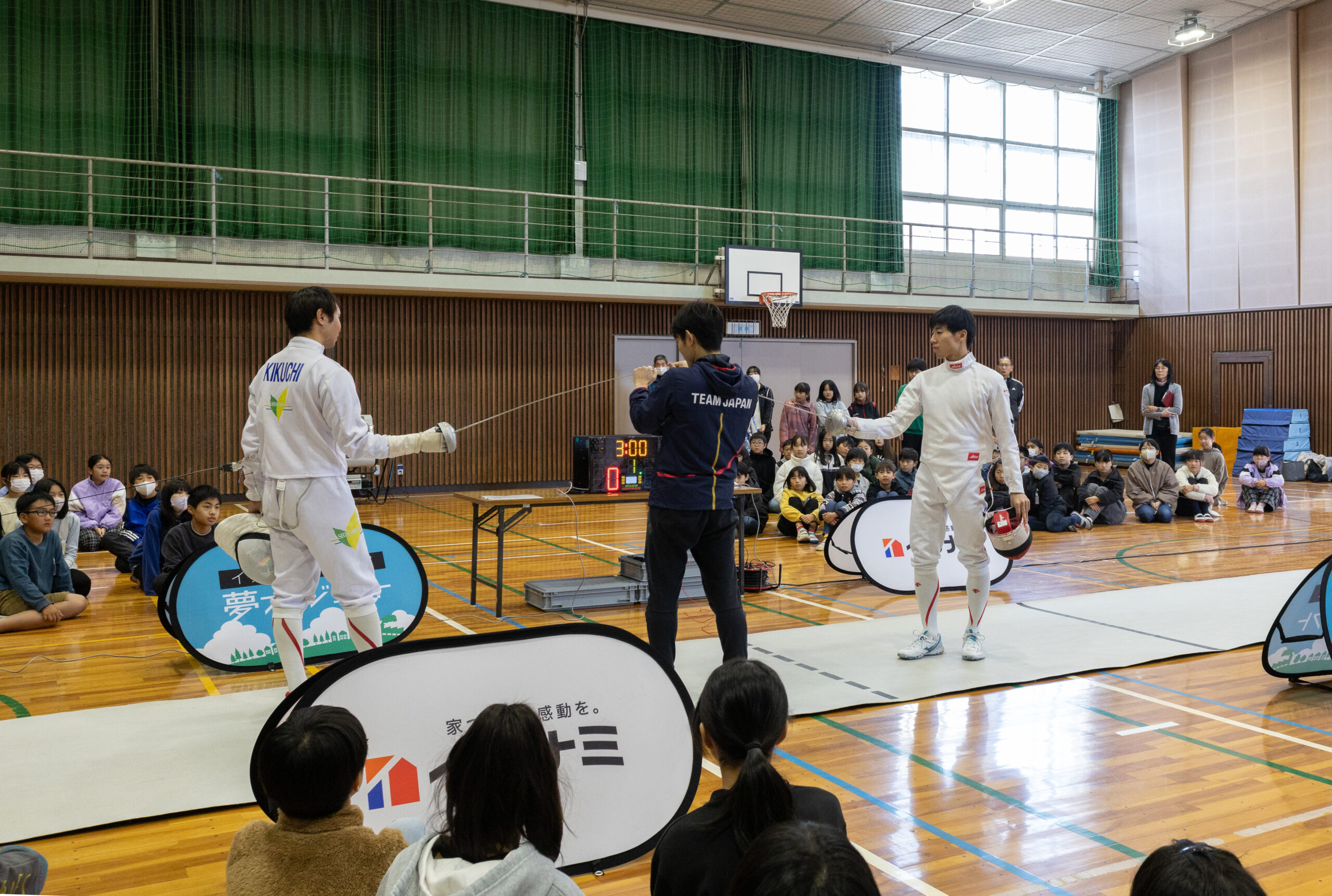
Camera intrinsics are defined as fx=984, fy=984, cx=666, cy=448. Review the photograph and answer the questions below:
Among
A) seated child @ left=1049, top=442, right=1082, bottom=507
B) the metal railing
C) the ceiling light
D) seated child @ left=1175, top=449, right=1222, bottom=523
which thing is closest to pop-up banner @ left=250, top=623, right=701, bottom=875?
seated child @ left=1049, top=442, right=1082, bottom=507

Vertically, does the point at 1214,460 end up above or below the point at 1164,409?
below

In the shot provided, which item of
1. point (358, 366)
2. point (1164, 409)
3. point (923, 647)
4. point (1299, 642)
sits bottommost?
point (923, 647)

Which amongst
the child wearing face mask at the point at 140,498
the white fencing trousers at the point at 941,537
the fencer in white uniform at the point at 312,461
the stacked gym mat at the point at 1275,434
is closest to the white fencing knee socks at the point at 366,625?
the fencer in white uniform at the point at 312,461

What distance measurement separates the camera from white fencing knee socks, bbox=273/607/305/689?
12.8ft

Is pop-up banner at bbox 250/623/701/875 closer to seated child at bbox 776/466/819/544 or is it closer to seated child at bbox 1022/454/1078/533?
seated child at bbox 776/466/819/544

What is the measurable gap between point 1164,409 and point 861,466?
5.27m

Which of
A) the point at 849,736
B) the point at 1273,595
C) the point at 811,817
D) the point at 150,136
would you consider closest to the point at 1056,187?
the point at 1273,595

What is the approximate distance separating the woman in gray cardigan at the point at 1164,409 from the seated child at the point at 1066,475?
2984 mm

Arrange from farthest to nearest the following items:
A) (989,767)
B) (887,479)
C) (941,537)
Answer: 1. (887,479)
2. (941,537)
3. (989,767)

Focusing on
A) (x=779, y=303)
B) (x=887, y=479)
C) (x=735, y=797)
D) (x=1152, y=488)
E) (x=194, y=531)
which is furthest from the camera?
(x=779, y=303)

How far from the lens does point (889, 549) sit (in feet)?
21.8

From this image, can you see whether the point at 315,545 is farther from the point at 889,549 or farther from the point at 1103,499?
the point at 1103,499

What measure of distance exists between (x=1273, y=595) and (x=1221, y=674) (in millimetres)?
2209

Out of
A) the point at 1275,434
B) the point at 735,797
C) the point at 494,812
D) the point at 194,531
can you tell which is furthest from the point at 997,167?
the point at 494,812
